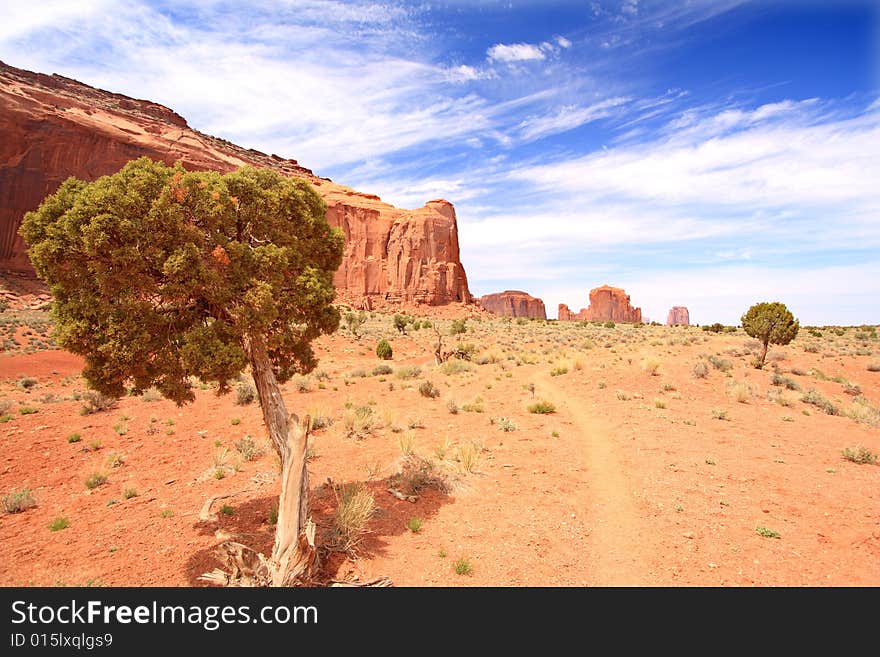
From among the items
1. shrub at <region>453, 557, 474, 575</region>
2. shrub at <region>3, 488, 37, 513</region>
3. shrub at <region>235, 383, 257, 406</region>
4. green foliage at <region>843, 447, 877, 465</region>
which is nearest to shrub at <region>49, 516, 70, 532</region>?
shrub at <region>3, 488, 37, 513</region>

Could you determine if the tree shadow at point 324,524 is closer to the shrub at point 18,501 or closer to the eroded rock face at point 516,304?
the shrub at point 18,501

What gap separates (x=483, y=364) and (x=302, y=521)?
21.0 meters

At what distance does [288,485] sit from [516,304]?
174 m

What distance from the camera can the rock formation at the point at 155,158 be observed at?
60844 mm

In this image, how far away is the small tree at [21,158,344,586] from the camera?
18.9 ft

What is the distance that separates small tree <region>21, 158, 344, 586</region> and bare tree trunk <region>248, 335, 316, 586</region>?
0.05ft

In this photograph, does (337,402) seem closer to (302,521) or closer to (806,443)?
(302,521)

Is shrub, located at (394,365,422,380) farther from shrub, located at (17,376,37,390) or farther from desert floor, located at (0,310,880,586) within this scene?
shrub, located at (17,376,37,390)

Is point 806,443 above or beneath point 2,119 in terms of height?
beneath

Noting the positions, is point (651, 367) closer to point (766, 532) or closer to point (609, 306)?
point (766, 532)

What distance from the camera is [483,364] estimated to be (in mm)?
26828

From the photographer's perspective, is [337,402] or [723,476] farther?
[337,402]

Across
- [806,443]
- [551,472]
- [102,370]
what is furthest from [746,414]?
[102,370]

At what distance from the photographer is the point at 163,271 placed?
19.7ft
